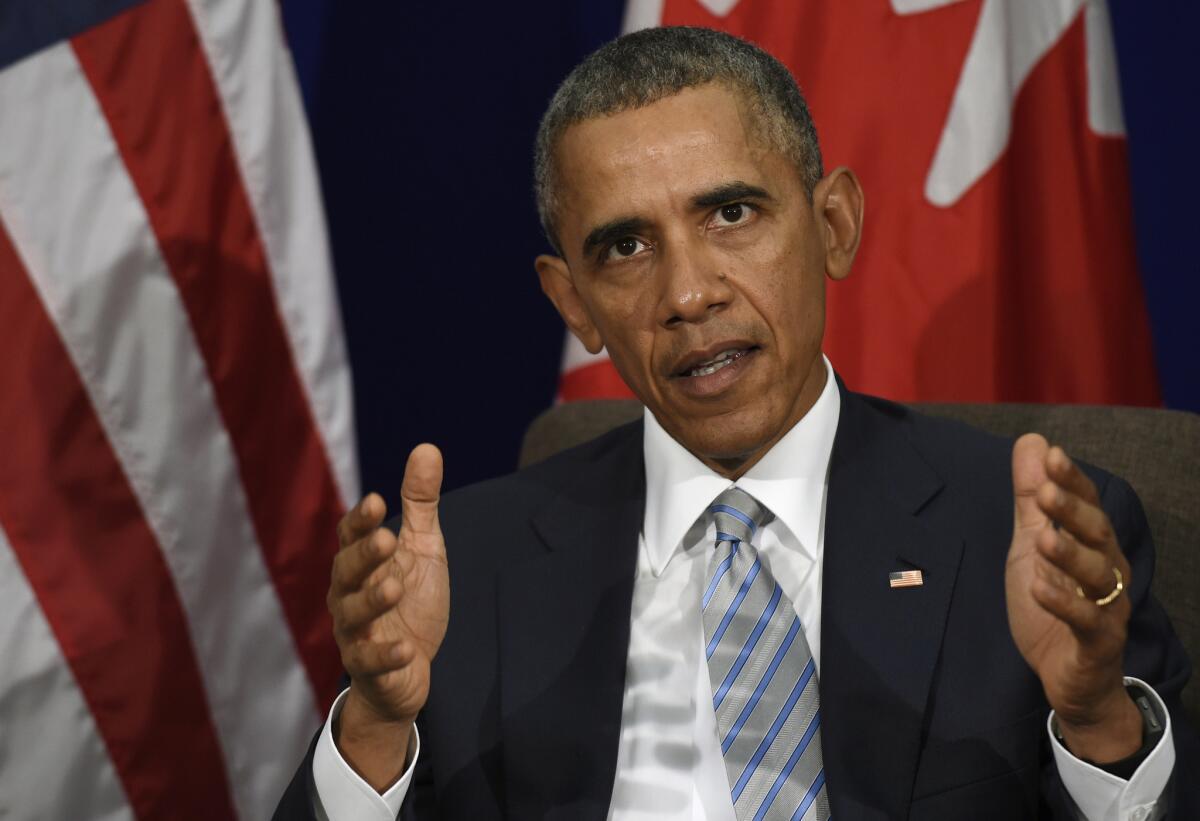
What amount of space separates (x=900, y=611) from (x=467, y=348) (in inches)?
69.9

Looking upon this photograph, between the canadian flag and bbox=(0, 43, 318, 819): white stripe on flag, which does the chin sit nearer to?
the canadian flag

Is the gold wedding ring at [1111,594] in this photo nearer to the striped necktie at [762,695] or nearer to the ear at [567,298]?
the striped necktie at [762,695]

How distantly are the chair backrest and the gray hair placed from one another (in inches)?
18.0

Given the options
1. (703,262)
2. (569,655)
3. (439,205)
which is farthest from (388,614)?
(439,205)

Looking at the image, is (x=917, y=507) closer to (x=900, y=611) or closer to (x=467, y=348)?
(x=900, y=611)

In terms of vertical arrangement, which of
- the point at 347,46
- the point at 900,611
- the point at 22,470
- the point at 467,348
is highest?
the point at 347,46

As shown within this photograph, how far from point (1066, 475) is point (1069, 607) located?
0.11 metres

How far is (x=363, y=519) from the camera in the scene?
116 cm

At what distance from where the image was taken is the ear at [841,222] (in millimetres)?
1656

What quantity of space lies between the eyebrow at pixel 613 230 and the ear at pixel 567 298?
0.42 ft

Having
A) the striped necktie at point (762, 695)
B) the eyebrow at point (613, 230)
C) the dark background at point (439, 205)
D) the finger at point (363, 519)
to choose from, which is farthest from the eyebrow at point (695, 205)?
the dark background at point (439, 205)

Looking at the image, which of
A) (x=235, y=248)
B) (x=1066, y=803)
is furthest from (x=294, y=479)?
(x=1066, y=803)

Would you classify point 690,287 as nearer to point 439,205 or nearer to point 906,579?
point 906,579

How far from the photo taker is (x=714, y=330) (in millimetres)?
1478
